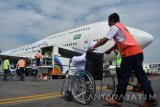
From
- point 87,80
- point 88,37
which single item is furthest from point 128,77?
point 88,37

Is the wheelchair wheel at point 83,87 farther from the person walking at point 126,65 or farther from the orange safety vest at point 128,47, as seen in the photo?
the orange safety vest at point 128,47

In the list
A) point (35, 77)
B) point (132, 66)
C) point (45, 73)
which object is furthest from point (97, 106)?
point (45, 73)

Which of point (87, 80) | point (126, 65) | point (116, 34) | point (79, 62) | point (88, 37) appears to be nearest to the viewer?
point (126, 65)

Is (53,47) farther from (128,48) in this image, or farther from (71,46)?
(128,48)

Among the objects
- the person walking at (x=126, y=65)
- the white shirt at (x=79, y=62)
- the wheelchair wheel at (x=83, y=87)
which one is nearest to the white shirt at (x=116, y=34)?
the person walking at (x=126, y=65)

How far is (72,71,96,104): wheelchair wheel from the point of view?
5547 mm

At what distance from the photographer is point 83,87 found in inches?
229

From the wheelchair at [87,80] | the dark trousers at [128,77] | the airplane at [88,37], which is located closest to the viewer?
the dark trousers at [128,77]

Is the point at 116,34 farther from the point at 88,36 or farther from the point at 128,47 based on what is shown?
the point at 88,36

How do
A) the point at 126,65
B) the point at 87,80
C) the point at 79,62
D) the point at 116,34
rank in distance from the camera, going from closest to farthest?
the point at 126,65
the point at 116,34
the point at 87,80
the point at 79,62

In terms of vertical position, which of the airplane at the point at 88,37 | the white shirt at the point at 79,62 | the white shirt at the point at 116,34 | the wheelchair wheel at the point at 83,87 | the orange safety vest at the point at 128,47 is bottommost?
the wheelchair wheel at the point at 83,87

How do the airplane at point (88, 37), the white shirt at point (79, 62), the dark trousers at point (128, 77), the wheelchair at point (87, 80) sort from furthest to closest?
the airplane at point (88, 37) → the white shirt at point (79, 62) → the wheelchair at point (87, 80) → the dark trousers at point (128, 77)

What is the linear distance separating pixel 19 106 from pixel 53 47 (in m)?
20.4

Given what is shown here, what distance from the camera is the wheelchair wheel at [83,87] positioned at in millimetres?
5547
